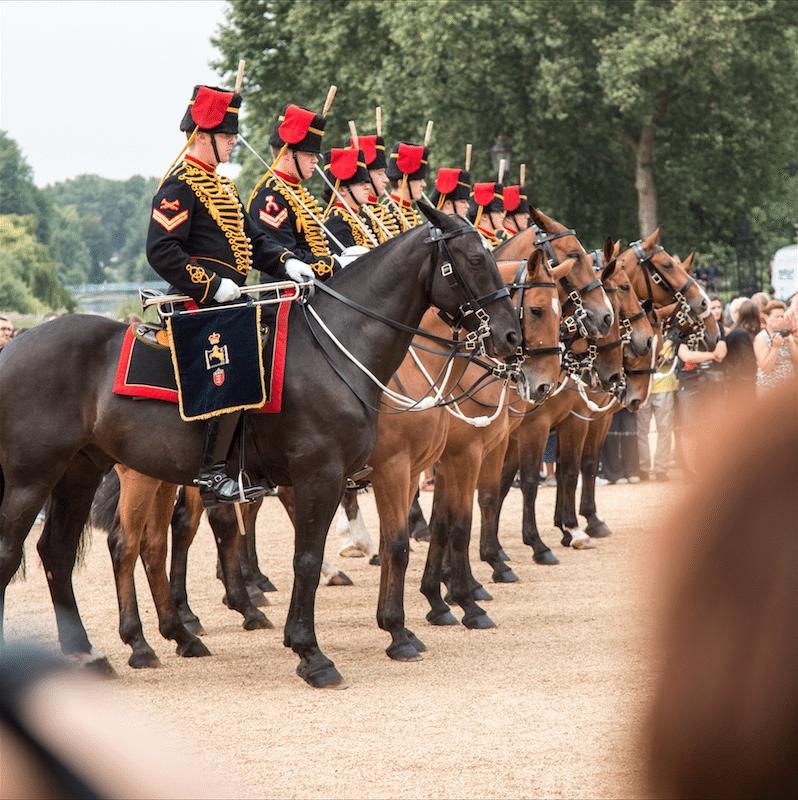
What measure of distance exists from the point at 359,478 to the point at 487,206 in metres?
5.06

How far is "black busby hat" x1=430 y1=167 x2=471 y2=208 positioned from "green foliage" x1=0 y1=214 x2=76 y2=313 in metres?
25.7

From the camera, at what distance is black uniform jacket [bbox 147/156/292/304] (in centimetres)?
566

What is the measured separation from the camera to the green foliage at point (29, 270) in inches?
1404

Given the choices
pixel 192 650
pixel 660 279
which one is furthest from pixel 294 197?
pixel 660 279

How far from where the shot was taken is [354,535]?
34.5 ft

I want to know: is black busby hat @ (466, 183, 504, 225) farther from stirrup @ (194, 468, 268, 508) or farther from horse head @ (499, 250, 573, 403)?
stirrup @ (194, 468, 268, 508)

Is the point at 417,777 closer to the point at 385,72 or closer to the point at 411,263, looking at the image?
the point at 411,263

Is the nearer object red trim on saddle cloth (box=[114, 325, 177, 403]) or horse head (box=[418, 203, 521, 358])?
red trim on saddle cloth (box=[114, 325, 177, 403])

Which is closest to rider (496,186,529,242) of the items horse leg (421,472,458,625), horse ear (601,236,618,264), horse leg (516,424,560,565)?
horse ear (601,236,618,264)

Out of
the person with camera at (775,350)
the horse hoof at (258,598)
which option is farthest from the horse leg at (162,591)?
the person with camera at (775,350)

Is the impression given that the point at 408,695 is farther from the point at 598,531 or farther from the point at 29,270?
the point at 29,270

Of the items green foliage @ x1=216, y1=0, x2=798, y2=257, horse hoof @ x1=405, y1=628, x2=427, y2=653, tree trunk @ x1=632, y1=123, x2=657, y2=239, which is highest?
green foliage @ x1=216, y1=0, x2=798, y2=257

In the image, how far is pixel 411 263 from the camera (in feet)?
20.1

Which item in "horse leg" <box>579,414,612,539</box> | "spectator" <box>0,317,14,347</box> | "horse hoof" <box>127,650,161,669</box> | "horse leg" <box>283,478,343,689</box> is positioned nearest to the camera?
"horse leg" <box>283,478,343,689</box>
